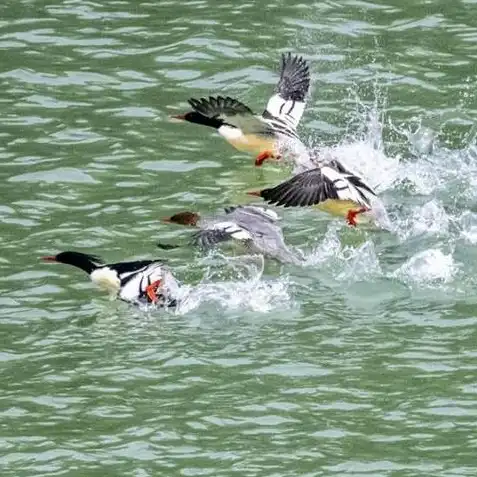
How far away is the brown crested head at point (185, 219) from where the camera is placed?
1350cm

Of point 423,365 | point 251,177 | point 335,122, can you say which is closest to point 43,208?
point 251,177

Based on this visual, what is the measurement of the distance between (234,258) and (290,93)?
3072 millimetres

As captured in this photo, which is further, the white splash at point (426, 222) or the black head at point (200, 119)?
the black head at point (200, 119)

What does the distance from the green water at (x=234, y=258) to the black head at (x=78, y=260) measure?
0.52ft

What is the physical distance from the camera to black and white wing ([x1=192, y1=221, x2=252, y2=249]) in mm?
13117

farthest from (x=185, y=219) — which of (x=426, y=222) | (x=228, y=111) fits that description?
(x=426, y=222)

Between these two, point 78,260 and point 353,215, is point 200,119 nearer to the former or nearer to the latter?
point 353,215

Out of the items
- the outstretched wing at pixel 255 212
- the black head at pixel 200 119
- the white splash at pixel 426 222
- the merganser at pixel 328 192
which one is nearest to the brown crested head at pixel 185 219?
the outstretched wing at pixel 255 212

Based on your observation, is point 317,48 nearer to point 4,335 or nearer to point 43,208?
point 43,208

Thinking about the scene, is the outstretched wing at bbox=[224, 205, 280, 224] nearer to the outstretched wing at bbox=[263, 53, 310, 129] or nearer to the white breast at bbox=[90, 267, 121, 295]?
the white breast at bbox=[90, 267, 121, 295]

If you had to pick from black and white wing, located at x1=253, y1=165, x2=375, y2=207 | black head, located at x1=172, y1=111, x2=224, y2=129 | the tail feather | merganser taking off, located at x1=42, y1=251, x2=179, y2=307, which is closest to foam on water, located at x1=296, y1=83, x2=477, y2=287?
black and white wing, located at x1=253, y1=165, x2=375, y2=207

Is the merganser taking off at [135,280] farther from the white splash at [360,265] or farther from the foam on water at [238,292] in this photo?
the white splash at [360,265]

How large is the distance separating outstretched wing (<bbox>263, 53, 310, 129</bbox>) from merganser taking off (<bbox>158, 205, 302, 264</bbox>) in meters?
2.05

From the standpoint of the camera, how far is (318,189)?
1362 cm
